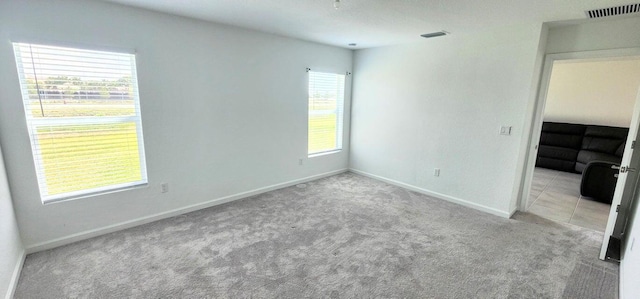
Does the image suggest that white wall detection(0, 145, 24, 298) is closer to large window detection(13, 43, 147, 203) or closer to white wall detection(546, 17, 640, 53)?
large window detection(13, 43, 147, 203)

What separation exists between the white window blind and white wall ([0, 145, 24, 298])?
136 inches

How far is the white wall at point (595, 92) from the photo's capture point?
5.24 metres

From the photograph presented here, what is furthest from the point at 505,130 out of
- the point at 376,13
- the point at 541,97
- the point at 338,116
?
the point at 338,116

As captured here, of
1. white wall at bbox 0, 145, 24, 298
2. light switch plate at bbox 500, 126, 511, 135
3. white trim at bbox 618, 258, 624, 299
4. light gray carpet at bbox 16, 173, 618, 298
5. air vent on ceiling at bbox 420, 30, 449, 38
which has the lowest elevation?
light gray carpet at bbox 16, 173, 618, 298

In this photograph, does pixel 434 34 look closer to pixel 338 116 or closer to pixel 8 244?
pixel 338 116

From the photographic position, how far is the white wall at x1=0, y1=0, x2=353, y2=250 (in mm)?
2334

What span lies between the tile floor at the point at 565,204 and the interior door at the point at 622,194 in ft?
1.48

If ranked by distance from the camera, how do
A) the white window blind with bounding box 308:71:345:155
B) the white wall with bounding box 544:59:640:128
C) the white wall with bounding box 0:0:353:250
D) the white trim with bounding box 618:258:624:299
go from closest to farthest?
the white trim with bounding box 618:258:624:299
the white wall with bounding box 0:0:353:250
the white window blind with bounding box 308:71:345:155
the white wall with bounding box 544:59:640:128

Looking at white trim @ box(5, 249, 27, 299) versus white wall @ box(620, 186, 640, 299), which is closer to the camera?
white wall @ box(620, 186, 640, 299)

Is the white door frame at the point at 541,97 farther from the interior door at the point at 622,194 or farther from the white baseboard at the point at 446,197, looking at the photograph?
the interior door at the point at 622,194

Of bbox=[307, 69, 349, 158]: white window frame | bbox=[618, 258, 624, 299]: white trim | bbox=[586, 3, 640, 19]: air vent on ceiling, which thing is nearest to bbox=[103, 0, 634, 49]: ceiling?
bbox=[586, 3, 640, 19]: air vent on ceiling

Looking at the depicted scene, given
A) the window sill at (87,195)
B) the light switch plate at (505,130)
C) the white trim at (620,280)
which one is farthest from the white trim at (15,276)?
the light switch plate at (505,130)

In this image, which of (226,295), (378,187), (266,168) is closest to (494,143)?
(378,187)

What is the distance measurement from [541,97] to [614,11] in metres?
1.00
